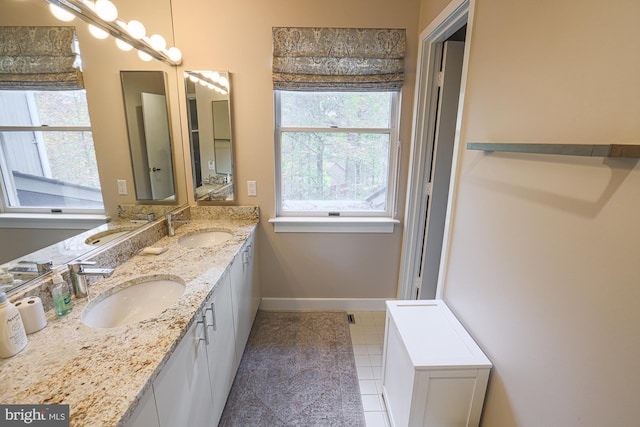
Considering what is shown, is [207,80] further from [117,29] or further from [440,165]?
[440,165]

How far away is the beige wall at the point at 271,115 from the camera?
1.99 m

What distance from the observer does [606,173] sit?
2.13 feet

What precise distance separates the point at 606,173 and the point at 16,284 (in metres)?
1.84

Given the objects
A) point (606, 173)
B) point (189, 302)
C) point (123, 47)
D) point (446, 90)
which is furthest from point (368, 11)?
point (189, 302)

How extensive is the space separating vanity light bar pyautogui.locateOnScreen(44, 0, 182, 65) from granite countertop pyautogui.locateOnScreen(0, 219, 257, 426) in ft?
4.18

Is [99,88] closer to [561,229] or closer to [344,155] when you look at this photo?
[344,155]

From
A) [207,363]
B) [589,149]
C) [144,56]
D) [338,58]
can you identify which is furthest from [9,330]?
[338,58]

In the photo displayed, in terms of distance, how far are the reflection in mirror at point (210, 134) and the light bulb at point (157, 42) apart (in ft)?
0.78

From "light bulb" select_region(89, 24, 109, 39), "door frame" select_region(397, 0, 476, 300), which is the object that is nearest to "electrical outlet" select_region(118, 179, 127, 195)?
"light bulb" select_region(89, 24, 109, 39)

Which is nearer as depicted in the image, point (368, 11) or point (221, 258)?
point (221, 258)

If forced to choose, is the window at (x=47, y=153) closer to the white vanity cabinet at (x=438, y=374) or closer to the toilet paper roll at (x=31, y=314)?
the toilet paper roll at (x=31, y=314)

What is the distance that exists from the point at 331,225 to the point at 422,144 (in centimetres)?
95

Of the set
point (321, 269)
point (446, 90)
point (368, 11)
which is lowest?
point (321, 269)

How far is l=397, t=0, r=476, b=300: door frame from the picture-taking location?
156cm
